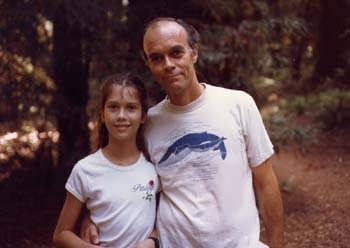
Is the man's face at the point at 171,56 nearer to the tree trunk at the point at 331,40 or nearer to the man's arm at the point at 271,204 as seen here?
the man's arm at the point at 271,204

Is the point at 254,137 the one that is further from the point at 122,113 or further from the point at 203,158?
the point at 122,113

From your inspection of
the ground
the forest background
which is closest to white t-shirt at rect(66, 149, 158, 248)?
the forest background

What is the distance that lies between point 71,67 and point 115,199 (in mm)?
3940

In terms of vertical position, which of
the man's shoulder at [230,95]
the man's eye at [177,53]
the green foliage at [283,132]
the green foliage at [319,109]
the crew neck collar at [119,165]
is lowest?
the green foliage at [319,109]

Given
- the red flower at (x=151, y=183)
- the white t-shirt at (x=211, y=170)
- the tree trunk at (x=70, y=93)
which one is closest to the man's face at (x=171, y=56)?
the white t-shirt at (x=211, y=170)

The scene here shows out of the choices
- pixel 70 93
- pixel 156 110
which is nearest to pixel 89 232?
pixel 156 110

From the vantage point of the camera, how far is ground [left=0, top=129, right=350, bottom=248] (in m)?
5.79

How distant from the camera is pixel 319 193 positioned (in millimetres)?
7883

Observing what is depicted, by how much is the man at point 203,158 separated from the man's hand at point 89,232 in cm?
33

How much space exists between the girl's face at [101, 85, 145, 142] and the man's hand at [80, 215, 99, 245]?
467 millimetres

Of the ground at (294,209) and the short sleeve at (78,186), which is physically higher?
the short sleeve at (78,186)

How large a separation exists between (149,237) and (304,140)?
4749 millimetres

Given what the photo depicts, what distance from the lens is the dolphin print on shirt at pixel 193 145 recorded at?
2.45 metres

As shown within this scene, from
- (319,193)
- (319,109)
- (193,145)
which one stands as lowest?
(319,193)
